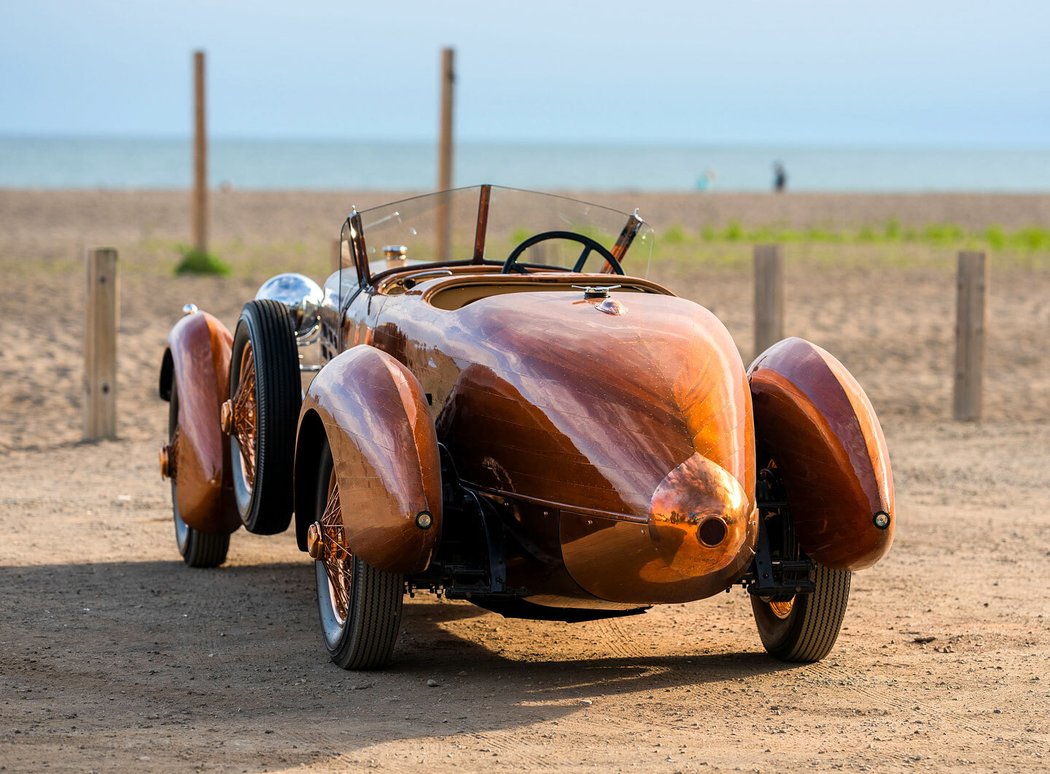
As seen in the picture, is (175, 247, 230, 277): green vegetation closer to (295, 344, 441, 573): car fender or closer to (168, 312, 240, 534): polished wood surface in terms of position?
(168, 312, 240, 534): polished wood surface

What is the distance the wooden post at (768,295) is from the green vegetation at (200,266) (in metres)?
9.25

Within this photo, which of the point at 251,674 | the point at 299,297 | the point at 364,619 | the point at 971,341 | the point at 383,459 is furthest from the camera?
the point at 971,341

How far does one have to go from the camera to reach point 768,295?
12.3m

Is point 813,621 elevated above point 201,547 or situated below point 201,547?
above

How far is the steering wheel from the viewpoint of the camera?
6359 millimetres

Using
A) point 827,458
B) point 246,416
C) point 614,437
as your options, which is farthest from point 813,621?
point 246,416

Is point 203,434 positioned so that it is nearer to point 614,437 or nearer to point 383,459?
point 383,459

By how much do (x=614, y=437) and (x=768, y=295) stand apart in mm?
7765

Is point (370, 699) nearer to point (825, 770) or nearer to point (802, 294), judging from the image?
point (825, 770)

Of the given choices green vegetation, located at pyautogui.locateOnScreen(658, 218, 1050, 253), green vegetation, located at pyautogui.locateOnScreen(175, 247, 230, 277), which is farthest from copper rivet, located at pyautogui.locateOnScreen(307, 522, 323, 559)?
green vegetation, located at pyautogui.locateOnScreen(658, 218, 1050, 253)

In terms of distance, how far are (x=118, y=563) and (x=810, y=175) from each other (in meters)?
111

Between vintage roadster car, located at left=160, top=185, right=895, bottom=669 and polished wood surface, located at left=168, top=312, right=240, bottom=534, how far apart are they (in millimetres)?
664

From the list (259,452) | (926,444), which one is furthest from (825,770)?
(926,444)

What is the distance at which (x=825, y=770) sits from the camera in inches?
171
